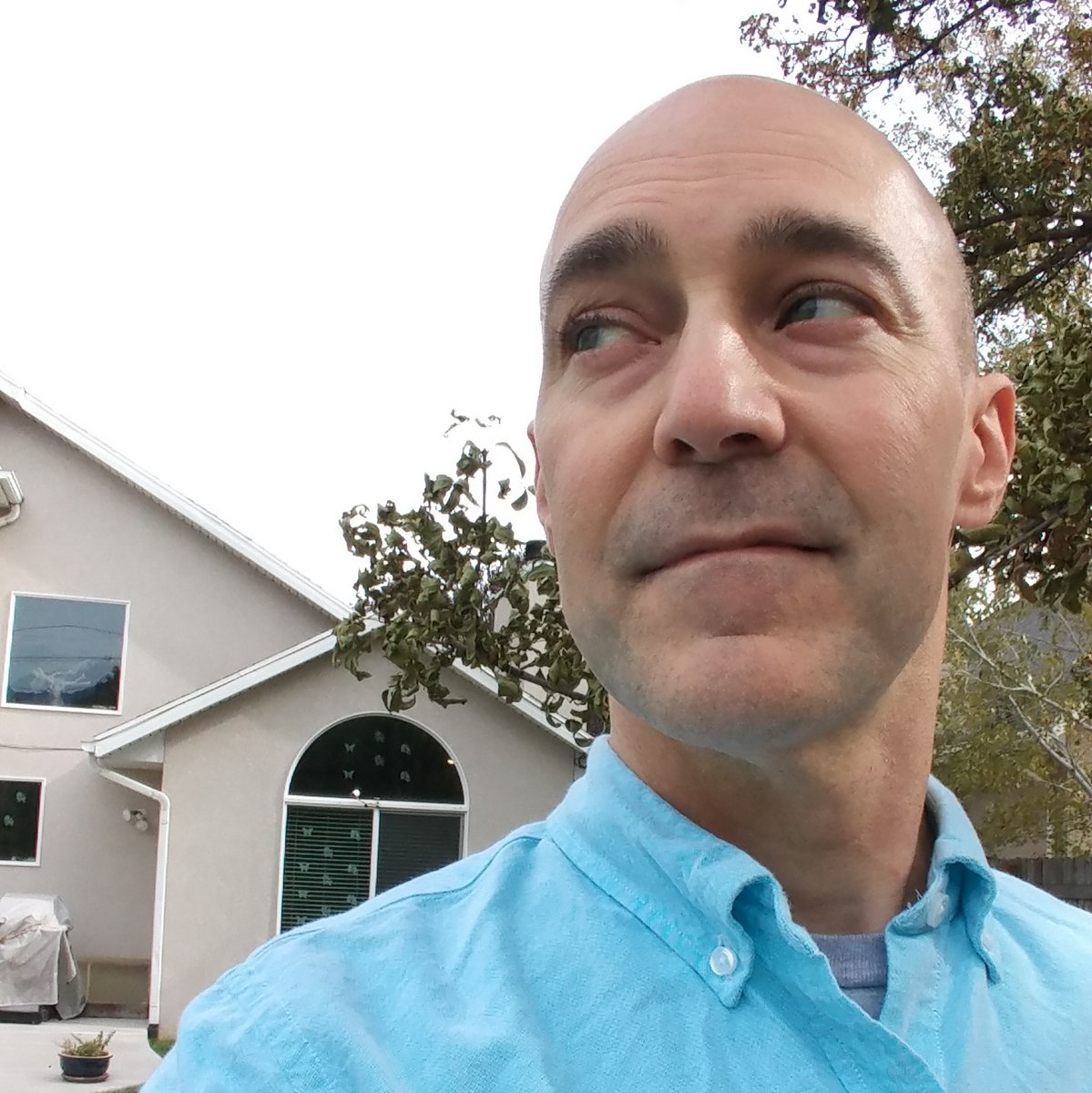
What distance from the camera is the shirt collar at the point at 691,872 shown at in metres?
1.18

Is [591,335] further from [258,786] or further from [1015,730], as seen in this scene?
[1015,730]

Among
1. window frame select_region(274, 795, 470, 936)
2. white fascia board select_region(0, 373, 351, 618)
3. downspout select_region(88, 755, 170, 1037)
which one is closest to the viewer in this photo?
downspout select_region(88, 755, 170, 1037)

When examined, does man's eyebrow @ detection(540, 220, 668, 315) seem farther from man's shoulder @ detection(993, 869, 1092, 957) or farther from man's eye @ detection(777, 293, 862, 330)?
man's shoulder @ detection(993, 869, 1092, 957)

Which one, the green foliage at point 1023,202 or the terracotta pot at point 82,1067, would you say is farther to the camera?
the terracotta pot at point 82,1067

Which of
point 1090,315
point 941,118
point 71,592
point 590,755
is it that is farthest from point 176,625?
point 590,755

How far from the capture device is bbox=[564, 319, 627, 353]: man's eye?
136 centimetres

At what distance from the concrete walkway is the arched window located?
1.93 metres

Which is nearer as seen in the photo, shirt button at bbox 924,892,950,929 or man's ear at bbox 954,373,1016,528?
shirt button at bbox 924,892,950,929

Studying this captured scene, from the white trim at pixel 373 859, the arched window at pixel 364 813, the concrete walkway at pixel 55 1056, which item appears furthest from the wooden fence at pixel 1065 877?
the concrete walkway at pixel 55 1056

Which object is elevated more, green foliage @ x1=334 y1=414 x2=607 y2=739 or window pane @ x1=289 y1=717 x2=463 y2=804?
green foliage @ x1=334 y1=414 x2=607 y2=739

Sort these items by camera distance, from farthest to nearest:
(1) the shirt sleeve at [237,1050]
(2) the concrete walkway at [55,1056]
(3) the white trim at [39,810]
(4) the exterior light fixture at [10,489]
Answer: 1. (3) the white trim at [39,810]
2. (4) the exterior light fixture at [10,489]
3. (2) the concrete walkway at [55,1056]
4. (1) the shirt sleeve at [237,1050]

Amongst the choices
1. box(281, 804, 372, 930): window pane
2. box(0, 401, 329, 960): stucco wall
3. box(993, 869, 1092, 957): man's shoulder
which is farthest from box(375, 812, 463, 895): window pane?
box(993, 869, 1092, 957): man's shoulder

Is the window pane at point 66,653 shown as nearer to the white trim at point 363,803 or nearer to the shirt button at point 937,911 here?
the white trim at point 363,803

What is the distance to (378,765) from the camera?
13250 mm
